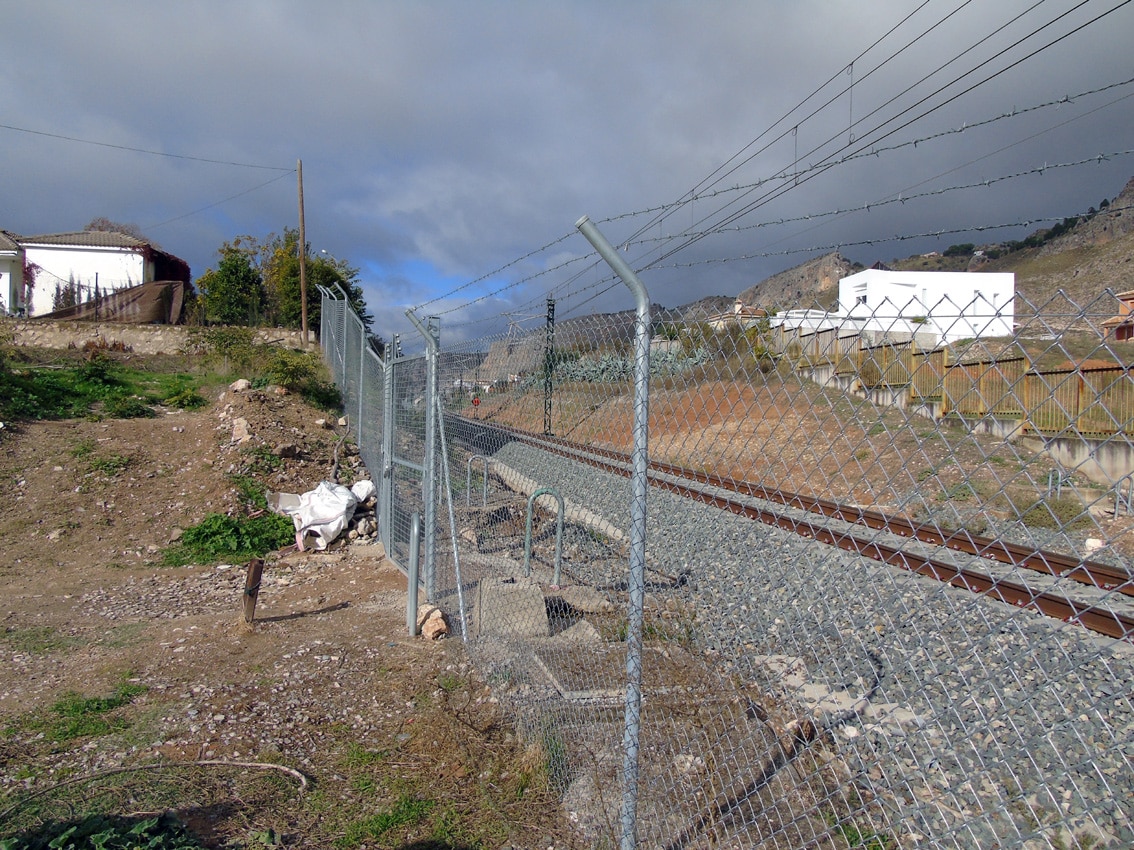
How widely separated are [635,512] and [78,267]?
37.6 meters

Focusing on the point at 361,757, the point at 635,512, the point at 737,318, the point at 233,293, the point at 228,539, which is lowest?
the point at 361,757

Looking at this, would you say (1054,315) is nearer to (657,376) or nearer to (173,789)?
(657,376)

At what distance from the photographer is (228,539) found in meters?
9.02

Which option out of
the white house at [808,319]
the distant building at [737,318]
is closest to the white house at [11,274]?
the distant building at [737,318]

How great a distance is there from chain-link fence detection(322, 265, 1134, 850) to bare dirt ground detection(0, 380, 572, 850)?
14.0 inches

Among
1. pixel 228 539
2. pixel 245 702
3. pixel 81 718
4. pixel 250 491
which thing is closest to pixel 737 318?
pixel 245 702

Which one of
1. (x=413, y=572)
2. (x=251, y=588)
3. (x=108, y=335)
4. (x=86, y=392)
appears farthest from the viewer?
(x=108, y=335)

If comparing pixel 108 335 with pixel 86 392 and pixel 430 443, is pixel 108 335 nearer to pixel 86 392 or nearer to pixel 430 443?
pixel 86 392

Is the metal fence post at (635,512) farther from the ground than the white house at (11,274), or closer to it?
closer to it

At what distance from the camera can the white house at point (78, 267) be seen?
3150 centimetres

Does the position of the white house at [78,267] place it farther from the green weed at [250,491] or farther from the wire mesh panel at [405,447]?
the wire mesh panel at [405,447]

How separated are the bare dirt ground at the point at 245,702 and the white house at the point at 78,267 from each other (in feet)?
88.0

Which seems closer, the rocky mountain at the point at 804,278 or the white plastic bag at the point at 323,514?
the white plastic bag at the point at 323,514

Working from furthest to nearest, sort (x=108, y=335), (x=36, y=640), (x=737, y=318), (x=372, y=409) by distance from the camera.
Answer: (x=108, y=335) → (x=372, y=409) → (x=36, y=640) → (x=737, y=318)
